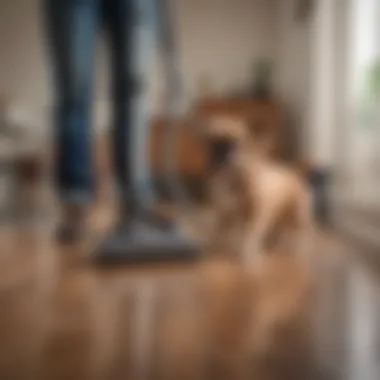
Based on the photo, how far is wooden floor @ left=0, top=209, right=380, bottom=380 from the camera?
1.09m

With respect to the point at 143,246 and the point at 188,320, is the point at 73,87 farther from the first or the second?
the point at 188,320

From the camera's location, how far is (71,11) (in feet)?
6.42

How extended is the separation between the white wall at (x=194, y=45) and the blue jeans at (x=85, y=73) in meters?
2.14

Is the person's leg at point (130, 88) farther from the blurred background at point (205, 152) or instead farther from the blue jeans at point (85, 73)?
Answer: the blurred background at point (205, 152)

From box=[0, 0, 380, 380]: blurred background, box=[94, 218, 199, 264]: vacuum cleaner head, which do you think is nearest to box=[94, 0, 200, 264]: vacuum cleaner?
box=[94, 218, 199, 264]: vacuum cleaner head

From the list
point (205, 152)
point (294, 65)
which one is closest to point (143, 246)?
point (205, 152)

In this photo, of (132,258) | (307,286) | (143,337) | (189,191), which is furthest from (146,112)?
(189,191)

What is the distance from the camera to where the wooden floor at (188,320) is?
1.09 m

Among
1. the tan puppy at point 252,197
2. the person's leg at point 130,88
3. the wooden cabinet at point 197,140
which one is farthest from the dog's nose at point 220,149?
the wooden cabinet at point 197,140

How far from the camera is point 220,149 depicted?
7.57 feet

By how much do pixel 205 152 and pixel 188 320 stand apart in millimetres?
2282

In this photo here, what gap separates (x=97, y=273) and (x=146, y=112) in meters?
0.44

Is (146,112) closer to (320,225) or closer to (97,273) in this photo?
(97,273)

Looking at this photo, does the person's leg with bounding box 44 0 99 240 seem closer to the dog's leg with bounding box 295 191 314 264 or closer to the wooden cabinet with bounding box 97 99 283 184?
the dog's leg with bounding box 295 191 314 264
